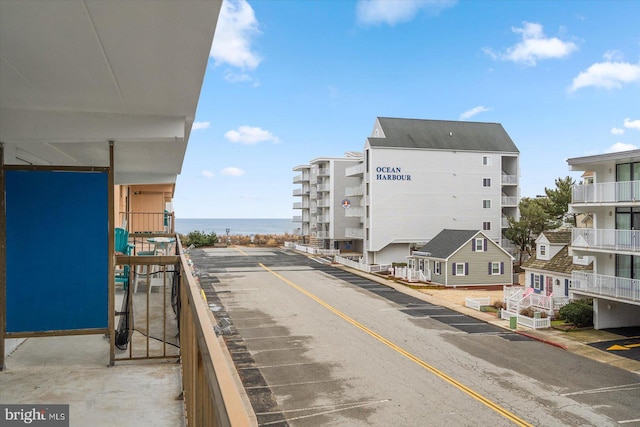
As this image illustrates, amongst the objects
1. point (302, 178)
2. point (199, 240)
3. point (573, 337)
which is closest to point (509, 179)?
point (573, 337)

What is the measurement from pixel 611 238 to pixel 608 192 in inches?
84.7

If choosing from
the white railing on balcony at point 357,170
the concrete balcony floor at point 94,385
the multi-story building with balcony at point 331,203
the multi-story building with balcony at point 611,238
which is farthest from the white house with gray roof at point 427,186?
the concrete balcony floor at point 94,385

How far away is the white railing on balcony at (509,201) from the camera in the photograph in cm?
4834

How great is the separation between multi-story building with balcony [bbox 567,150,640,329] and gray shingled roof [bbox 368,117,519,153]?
24232 mm

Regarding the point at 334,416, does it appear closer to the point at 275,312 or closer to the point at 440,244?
the point at 275,312

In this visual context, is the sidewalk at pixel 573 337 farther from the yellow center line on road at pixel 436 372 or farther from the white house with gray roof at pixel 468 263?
the white house with gray roof at pixel 468 263

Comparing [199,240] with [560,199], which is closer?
[560,199]

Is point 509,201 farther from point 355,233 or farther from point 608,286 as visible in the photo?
point 608,286

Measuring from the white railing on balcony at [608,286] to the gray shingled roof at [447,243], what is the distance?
12.8 metres

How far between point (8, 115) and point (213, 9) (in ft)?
13.4

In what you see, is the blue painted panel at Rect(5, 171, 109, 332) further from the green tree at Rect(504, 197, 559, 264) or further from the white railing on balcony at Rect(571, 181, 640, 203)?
the green tree at Rect(504, 197, 559, 264)

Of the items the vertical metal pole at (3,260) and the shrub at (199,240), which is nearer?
the vertical metal pole at (3,260)

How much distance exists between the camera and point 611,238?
21828 mm

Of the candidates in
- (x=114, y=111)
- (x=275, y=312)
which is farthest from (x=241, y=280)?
(x=114, y=111)
